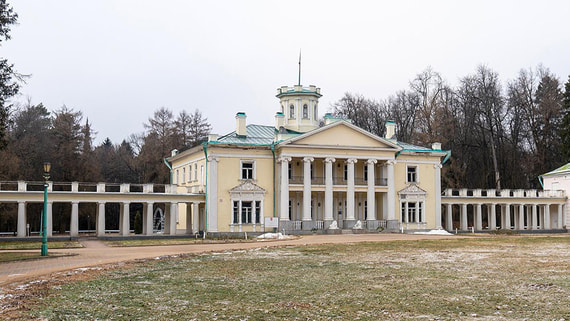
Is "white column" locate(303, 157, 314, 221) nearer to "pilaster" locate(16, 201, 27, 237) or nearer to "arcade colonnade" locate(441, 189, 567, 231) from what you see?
"arcade colonnade" locate(441, 189, 567, 231)

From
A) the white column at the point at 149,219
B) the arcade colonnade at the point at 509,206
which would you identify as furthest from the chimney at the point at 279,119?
the arcade colonnade at the point at 509,206

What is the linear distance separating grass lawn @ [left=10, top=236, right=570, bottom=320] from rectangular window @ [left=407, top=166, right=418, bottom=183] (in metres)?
30.8

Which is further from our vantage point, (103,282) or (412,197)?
(412,197)

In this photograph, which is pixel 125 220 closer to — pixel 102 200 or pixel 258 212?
pixel 102 200

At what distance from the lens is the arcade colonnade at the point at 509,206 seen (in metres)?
57.3

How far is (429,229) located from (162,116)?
3481 centimetres

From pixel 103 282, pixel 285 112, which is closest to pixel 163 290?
pixel 103 282

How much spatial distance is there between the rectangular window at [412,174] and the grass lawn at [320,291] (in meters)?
30.8

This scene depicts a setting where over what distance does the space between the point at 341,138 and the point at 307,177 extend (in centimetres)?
420

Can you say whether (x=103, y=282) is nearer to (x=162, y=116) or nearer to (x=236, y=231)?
(x=236, y=231)

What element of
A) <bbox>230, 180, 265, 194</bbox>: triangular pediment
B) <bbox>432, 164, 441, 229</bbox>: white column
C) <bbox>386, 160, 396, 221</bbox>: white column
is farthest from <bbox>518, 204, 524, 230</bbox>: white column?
<bbox>230, 180, 265, 194</bbox>: triangular pediment

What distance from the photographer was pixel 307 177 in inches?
1887

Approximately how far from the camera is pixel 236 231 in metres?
47.5

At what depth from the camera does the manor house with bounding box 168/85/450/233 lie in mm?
47438
